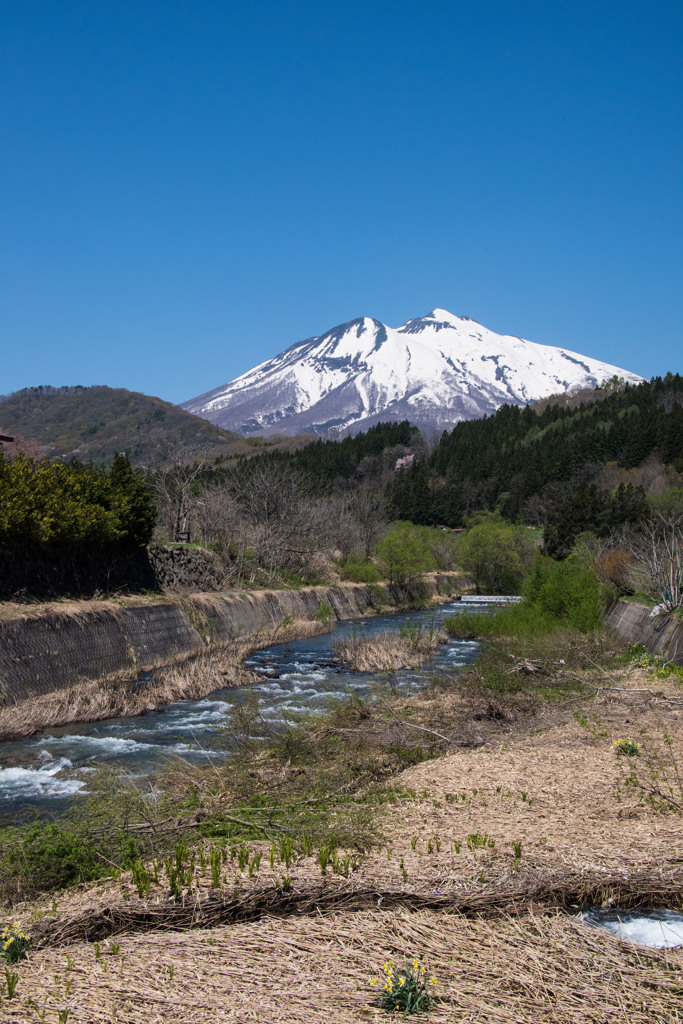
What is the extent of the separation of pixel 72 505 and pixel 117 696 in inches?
256

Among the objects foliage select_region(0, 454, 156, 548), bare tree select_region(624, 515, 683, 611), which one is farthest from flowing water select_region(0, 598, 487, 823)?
bare tree select_region(624, 515, 683, 611)

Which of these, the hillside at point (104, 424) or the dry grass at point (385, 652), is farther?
the hillside at point (104, 424)

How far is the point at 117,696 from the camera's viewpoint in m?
13.9

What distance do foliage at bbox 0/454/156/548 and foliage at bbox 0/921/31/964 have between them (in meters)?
13.4

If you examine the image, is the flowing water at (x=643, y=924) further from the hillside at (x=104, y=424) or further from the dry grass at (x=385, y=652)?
the hillside at (x=104, y=424)

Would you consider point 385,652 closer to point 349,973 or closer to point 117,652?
point 117,652

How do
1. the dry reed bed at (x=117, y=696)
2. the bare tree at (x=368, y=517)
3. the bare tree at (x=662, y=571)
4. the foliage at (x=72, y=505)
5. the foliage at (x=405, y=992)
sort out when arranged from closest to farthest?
the foliage at (x=405, y=992)
the dry reed bed at (x=117, y=696)
the foliage at (x=72, y=505)
the bare tree at (x=662, y=571)
the bare tree at (x=368, y=517)

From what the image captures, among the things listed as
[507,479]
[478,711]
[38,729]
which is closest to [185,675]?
[38,729]

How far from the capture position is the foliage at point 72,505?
16.8 metres

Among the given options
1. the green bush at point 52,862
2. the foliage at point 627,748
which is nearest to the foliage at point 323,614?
the foliage at point 627,748

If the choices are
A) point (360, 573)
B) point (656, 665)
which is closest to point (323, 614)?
point (360, 573)

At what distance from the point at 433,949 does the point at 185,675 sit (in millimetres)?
12550

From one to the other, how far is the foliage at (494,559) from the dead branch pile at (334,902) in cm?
3992

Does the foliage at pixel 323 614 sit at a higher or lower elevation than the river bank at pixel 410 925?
lower
